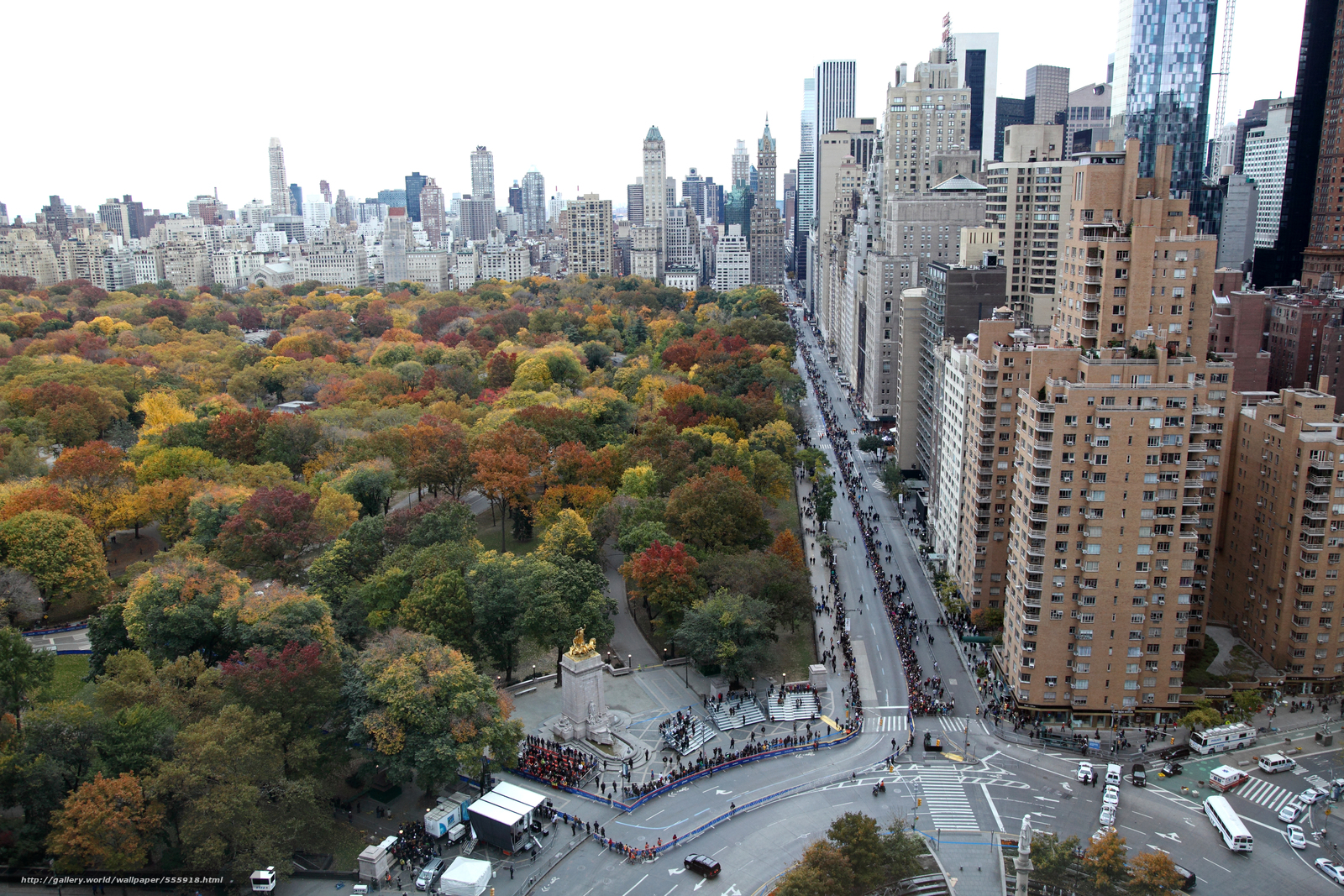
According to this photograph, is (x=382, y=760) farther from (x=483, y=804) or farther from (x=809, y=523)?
(x=809, y=523)

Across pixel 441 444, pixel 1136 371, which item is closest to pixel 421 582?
pixel 441 444

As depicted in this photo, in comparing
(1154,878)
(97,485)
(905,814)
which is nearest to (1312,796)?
(1154,878)

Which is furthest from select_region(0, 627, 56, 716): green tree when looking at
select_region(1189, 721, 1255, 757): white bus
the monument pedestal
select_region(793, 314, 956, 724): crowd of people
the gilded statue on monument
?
select_region(1189, 721, 1255, 757): white bus

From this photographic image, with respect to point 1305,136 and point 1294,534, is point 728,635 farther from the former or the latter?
point 1305,136

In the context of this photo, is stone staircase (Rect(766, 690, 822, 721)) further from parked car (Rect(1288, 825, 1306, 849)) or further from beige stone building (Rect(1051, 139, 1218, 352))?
beige stone building (Rect(1051, 139, 1218, 352))

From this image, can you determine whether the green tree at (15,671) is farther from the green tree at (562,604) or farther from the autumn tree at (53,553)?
the green tree at (562,604)

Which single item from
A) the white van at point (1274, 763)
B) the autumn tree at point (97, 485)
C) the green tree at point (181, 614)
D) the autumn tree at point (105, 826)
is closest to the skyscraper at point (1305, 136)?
the white van at point (1274, 763)
